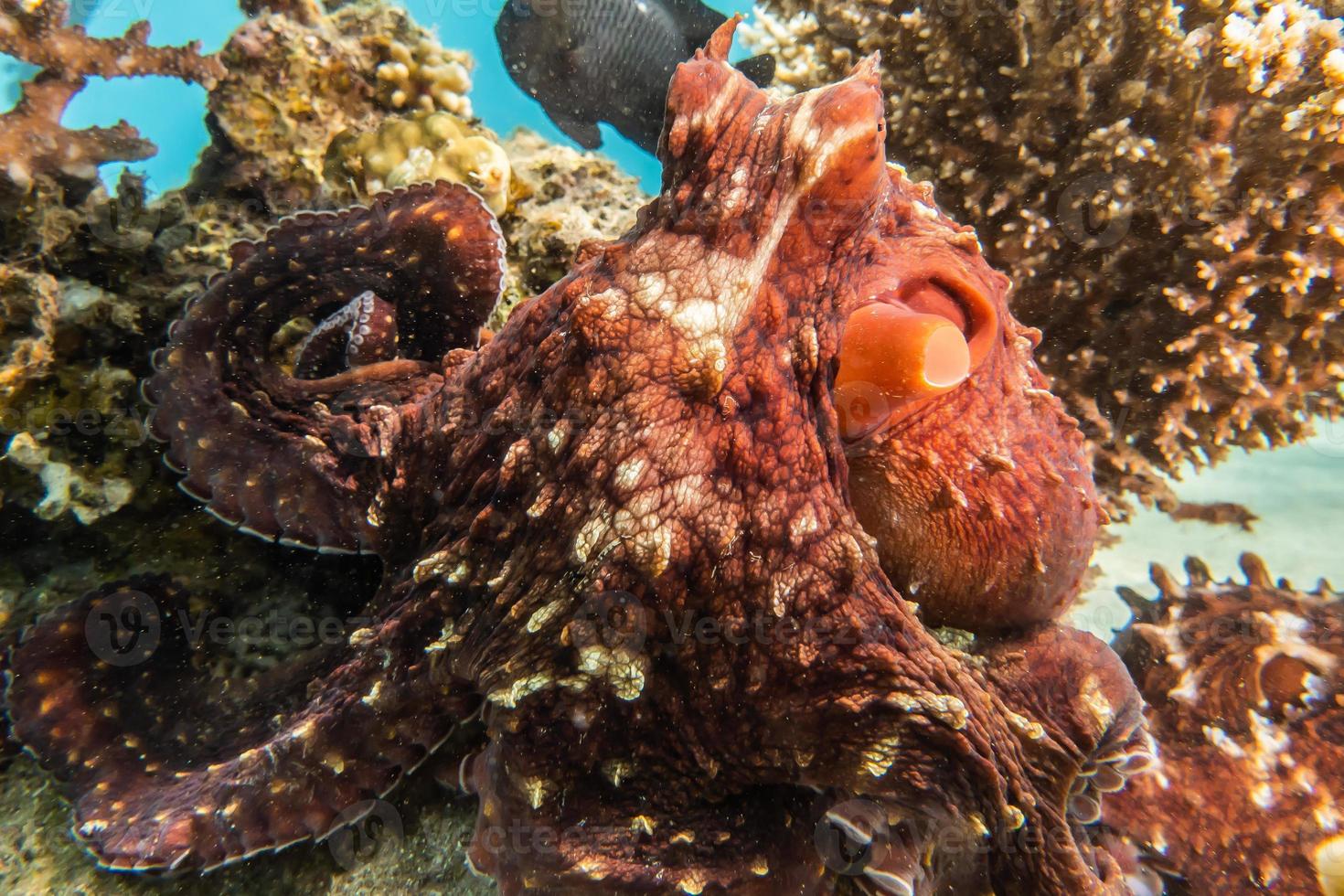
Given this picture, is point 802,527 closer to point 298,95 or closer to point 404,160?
point 404,160

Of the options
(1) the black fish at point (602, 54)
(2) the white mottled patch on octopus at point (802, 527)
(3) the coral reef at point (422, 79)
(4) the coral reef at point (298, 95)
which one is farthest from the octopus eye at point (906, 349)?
(3) the coral reef at point (422, 79)

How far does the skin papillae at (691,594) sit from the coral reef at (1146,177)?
197 centimetres

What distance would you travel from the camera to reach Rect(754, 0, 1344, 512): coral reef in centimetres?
326

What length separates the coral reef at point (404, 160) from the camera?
3781mm

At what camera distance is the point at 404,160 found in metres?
3.83

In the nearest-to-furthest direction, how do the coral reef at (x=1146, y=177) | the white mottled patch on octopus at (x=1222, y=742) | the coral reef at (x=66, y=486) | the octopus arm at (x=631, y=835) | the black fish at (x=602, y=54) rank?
the octopus arm at (x=631, y=835) → the coral reef at (x=66, y=486) → the white mottled patch on octopus at (x=1222, y=742) → the coral reef at (x=1146, y=177) → the black fish at (x=602, y=54)

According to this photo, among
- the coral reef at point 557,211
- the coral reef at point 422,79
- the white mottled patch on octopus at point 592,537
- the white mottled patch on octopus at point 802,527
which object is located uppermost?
the coral reef at point 422,79

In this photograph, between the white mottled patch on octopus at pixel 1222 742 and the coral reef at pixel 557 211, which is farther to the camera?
the coral reef at pixel 557 211

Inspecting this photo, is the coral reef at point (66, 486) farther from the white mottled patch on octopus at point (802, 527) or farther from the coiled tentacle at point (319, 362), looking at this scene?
the white mottled patch on octopus at point (802, 527)

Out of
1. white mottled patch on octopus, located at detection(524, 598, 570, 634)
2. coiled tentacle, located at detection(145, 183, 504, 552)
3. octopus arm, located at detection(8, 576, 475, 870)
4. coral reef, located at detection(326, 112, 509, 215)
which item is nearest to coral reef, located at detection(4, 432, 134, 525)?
octopus arm, located at detection(8, 576, 475, 870)

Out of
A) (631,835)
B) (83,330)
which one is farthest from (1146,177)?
(83,330)

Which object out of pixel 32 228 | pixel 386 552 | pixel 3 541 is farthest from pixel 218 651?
pixel 32 228

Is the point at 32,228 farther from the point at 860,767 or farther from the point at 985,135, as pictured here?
the point at 985,135

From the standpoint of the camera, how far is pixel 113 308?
2.85 metres
